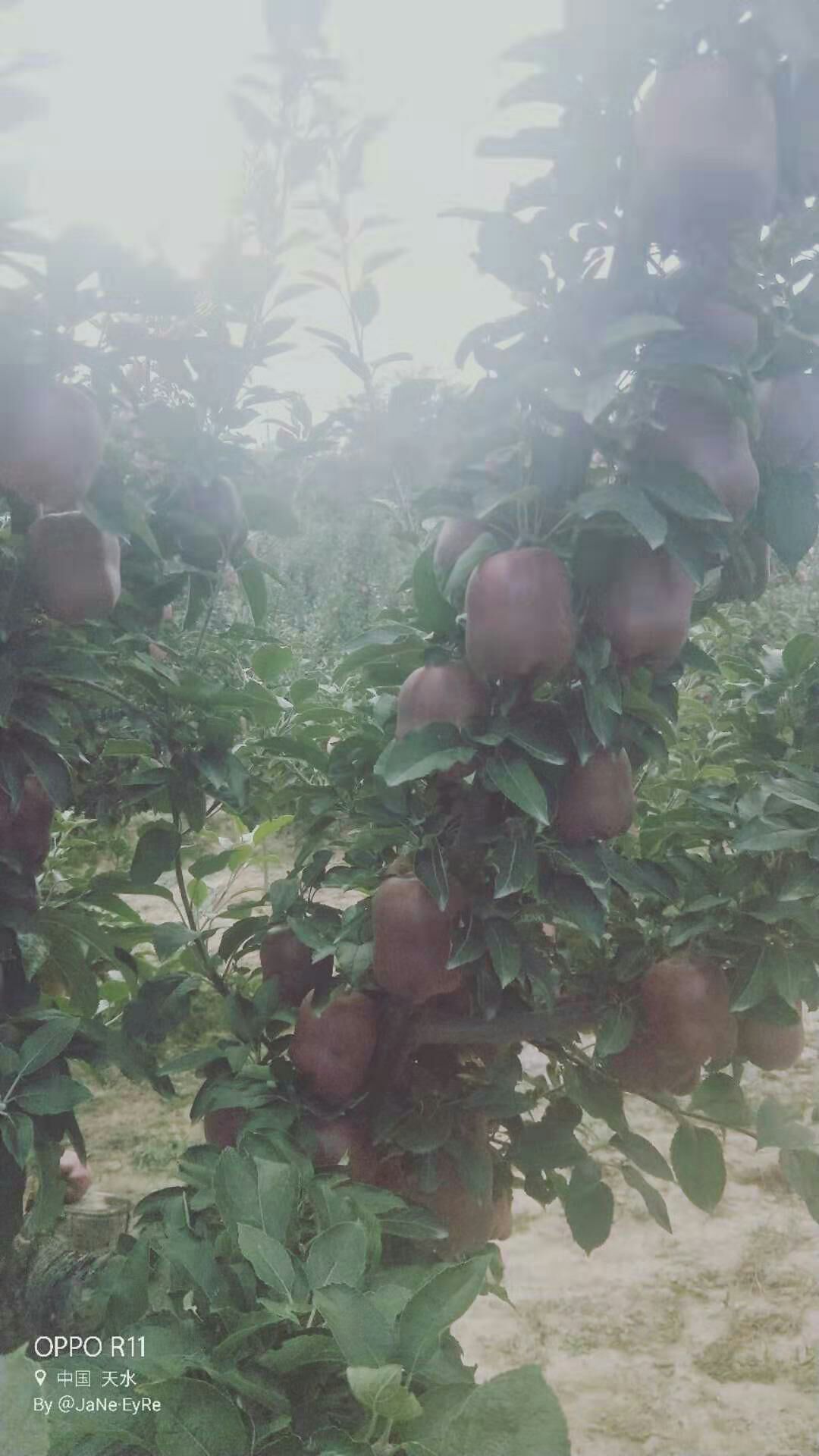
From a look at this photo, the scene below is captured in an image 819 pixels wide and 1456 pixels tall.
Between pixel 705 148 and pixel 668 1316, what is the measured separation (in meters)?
1.44

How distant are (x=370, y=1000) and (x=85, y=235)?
581mm

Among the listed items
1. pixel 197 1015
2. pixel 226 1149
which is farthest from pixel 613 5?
pixel 197 1015

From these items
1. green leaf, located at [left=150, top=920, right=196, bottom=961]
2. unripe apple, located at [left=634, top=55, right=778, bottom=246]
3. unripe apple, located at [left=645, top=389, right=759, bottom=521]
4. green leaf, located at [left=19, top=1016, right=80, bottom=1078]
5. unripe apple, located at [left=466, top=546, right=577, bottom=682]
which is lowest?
green leaf, located at [left=150, top=920, right=196, bottom=961]

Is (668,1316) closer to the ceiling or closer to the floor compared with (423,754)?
closer to the floor

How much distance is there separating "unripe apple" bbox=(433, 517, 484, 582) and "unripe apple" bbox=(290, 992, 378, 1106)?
13.5 inches

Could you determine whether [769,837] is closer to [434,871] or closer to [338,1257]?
[434,871]

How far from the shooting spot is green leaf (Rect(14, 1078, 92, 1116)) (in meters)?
0.73

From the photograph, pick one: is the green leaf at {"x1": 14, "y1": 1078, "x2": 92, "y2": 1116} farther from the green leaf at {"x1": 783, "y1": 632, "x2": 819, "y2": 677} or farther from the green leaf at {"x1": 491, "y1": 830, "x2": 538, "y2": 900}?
the green leaf at {"x1": 783, "y1": 632, "x2": 819, "y2": 677}

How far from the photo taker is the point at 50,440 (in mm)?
672

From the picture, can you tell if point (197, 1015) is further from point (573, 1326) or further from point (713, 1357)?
point (713, 1357)

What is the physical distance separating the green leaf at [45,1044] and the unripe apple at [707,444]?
1.79 ft

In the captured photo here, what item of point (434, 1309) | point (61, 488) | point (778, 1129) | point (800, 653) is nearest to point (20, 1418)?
point (434, 1309)

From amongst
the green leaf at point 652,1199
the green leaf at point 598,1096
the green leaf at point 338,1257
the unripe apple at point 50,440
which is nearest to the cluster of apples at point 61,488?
the unripe apple at point 50,440

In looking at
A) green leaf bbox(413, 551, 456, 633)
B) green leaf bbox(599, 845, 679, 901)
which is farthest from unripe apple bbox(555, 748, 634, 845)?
green leaf bbox(413, 551, 456, 633)
